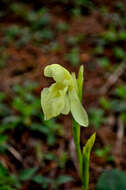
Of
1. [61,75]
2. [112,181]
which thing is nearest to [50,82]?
[112,181]

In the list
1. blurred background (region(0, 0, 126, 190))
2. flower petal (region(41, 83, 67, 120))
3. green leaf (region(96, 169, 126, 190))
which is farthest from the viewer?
blurred background (region(0, 0, 126, 190))

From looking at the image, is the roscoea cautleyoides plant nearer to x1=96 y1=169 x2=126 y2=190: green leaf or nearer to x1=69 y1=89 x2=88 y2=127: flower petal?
x1=69 y1=89 x2=88 y2=127: flower petal

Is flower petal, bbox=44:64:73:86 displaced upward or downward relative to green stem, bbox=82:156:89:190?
upward

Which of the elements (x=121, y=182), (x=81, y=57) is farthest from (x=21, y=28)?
(x=121, y=182)

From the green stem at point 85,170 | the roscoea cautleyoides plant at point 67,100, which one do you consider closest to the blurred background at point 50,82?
the green stem at point 85,170

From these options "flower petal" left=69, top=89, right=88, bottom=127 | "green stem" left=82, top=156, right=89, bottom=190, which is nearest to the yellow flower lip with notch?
"flower petal" left=69, top=89, right=88, bottom=127

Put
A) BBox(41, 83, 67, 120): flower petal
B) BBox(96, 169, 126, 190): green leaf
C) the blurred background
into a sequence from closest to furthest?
BBox(41, 83, 67, 120): flower petal → BBox(96, 169, 126, 190): green leaf → the blurred background
